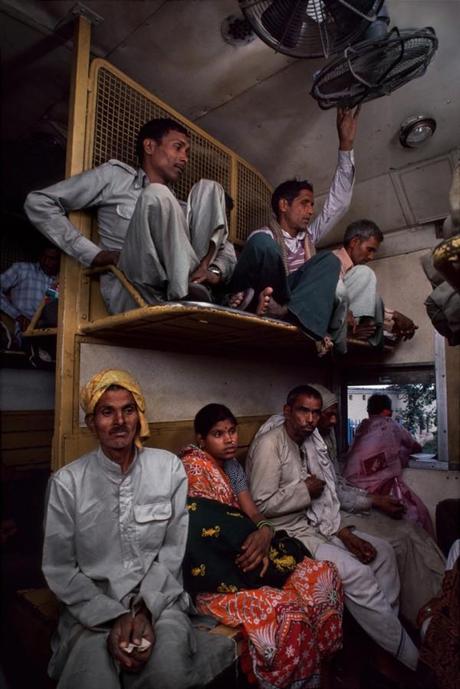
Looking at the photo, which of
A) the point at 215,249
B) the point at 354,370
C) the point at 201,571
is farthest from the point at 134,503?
the point at 354,370

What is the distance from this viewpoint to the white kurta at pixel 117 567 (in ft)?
3.83

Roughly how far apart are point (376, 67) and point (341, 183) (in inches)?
28.0

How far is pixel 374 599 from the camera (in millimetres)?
1838

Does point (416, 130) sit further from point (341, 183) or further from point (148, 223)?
point (148, 223)

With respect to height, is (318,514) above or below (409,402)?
below

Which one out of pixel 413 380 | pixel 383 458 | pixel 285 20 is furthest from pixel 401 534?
pixel 285 20

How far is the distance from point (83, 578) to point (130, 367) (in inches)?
38.6

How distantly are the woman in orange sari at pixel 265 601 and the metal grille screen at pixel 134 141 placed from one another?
159cm

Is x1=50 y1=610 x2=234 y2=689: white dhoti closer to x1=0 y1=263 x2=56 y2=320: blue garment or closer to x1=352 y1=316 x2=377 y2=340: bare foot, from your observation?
x1=352 y1=316 x2=377 y2=340: bare foot

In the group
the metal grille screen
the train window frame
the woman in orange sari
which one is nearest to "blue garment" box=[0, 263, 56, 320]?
the metal grille screen

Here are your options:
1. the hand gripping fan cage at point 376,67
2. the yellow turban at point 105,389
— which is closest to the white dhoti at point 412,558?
the yellow turban at point 105,389

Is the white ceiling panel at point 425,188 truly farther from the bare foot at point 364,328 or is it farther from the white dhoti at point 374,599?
the white dhoti at point 374,599

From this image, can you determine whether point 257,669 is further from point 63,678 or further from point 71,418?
point 71,418

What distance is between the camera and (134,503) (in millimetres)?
1438
